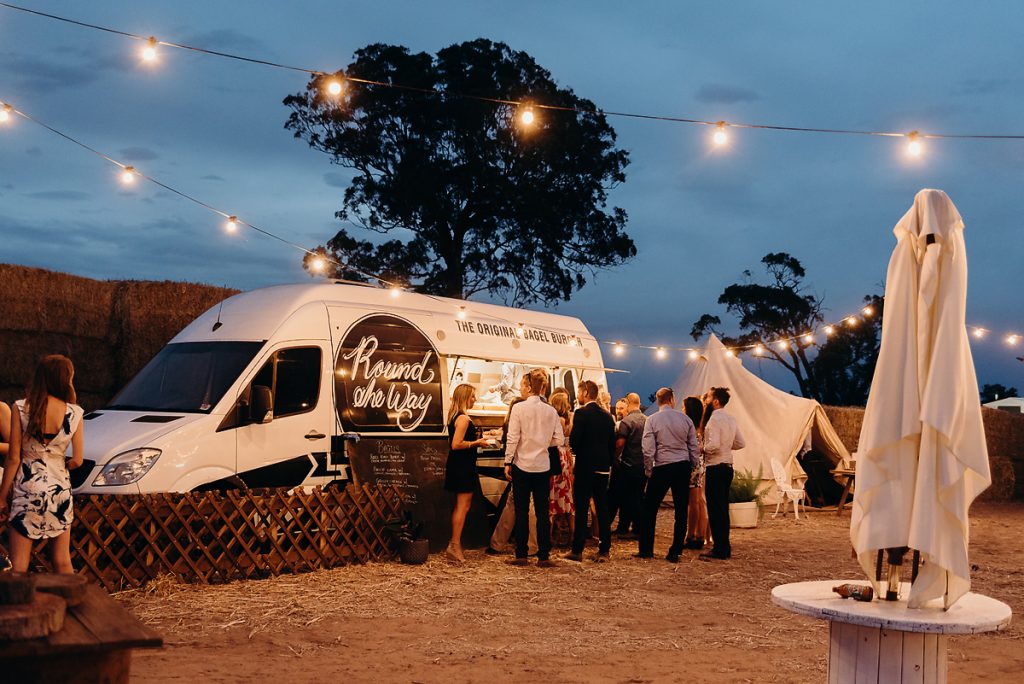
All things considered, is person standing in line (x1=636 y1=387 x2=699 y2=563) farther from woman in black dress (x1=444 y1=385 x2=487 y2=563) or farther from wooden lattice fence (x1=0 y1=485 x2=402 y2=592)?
wooden lattice fence (x1=0 y1=485 x2=402 y2=592)

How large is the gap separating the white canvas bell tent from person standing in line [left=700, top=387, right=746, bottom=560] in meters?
5.50

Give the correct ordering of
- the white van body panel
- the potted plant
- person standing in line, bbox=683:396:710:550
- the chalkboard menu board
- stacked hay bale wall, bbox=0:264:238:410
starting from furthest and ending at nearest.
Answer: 1. the potted plant
2. stacked hay bale wall, bbox=0:264:238:410
3. person standing in line, bbox=683:396:710:550
4. the chalkboard menu board
5. the white van body panel

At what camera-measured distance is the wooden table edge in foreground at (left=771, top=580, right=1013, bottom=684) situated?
379 cm

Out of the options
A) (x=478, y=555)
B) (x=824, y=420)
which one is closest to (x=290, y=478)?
(x=478, y=555)

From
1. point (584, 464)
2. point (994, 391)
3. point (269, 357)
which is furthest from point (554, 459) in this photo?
point (994, 391)

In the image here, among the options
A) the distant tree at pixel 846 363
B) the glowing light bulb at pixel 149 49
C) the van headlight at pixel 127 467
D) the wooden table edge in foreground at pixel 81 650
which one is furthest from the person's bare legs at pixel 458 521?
the distant tree at pixel 846 363

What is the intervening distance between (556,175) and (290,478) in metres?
17.7

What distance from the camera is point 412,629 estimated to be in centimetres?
651

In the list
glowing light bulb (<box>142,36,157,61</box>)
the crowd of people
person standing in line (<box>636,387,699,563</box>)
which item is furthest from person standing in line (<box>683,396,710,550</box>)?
glowing light bulb (<box>142,36,157,61</box>)

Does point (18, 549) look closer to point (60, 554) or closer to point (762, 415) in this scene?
point (60, 554)

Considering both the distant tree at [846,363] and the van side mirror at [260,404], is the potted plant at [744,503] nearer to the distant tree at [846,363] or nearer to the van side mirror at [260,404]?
the van side mirror at [260,404]

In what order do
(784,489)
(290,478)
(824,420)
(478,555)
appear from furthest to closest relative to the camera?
(824,420)
(784,489)
(478,555)
(290,478)

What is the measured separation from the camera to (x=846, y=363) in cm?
3141

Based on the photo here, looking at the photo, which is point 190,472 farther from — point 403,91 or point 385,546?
point 403,91
